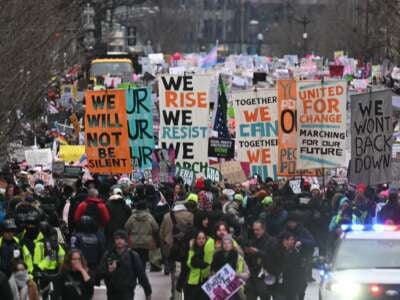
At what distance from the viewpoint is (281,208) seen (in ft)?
72.5

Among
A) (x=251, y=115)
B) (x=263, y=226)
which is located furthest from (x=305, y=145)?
(x=263, y=226)

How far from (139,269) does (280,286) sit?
6.97 ft

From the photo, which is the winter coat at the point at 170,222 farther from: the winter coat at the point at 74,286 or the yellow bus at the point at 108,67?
the yellow bus at the point at 108,67

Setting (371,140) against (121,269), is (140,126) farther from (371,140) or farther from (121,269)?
(121,269)

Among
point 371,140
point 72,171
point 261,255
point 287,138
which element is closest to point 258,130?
point 287,138

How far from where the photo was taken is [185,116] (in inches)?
1148

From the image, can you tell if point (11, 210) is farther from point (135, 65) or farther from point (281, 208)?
point (135, 65)

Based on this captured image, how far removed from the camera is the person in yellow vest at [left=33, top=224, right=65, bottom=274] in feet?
61.2

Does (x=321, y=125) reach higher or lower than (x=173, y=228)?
higher

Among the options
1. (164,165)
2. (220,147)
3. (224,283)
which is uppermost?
(220,147)

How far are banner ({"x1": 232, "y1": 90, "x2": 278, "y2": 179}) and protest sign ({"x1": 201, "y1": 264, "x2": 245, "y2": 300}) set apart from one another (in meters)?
11.4

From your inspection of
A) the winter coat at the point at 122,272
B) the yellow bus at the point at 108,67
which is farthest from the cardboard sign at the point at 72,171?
the yellow bus at the point at 108,67

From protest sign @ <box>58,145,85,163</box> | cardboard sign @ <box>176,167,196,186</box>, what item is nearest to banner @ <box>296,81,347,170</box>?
cardboard sign @ <box>176,167,196,186</box>

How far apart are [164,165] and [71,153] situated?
685 cm
